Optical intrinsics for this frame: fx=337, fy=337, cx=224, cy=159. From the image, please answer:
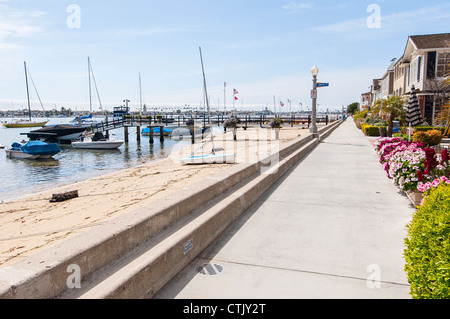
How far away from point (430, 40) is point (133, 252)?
3397 cm

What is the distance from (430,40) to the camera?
96.5ft

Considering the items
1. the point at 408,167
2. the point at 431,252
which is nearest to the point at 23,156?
the point at 408,167

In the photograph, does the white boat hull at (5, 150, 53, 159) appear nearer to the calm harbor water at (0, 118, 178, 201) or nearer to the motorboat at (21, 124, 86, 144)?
the calm harbor water at (0, 118, 178, 201)

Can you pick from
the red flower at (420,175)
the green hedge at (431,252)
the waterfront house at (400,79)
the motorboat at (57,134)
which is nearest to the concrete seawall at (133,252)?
the green hedge at (431,252)

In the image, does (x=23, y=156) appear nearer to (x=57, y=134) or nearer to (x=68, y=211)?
(x=57, y=134)

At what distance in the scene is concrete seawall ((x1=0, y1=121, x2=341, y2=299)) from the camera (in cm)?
263

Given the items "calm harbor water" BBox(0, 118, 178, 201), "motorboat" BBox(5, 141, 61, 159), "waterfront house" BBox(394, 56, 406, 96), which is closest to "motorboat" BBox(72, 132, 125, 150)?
"calm harbor water" BBox(0, 118, 178, 201)
